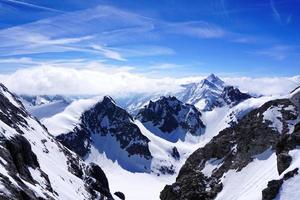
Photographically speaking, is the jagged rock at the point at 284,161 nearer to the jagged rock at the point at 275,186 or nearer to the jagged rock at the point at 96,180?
the jagged rock at the point at 275,186

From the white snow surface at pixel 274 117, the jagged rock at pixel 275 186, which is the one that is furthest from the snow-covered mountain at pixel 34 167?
the white snow surface at pixel 274 117

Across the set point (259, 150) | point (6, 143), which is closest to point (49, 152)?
point (6, 143)

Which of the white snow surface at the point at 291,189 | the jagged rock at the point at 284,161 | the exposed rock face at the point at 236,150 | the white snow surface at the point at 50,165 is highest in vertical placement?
the white snow surface at the point at 50,165

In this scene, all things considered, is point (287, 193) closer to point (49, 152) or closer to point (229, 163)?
point (229, 163)

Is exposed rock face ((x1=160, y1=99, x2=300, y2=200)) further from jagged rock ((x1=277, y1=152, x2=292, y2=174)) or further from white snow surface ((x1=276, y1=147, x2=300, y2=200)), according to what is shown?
white snow surface ((x1=276, y1=147, x2=300, y2=200))

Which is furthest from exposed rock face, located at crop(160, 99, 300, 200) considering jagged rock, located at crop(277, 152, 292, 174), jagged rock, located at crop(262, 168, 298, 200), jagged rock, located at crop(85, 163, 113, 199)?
jagged rock, located at crop(85, 163, 113, 199)

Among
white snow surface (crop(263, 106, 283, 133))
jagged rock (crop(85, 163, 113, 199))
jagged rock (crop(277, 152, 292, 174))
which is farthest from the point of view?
jagged rock (crop(85, 163, 113, 199))

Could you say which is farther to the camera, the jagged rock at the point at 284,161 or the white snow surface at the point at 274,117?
the white snow surface at the point at 274,117
